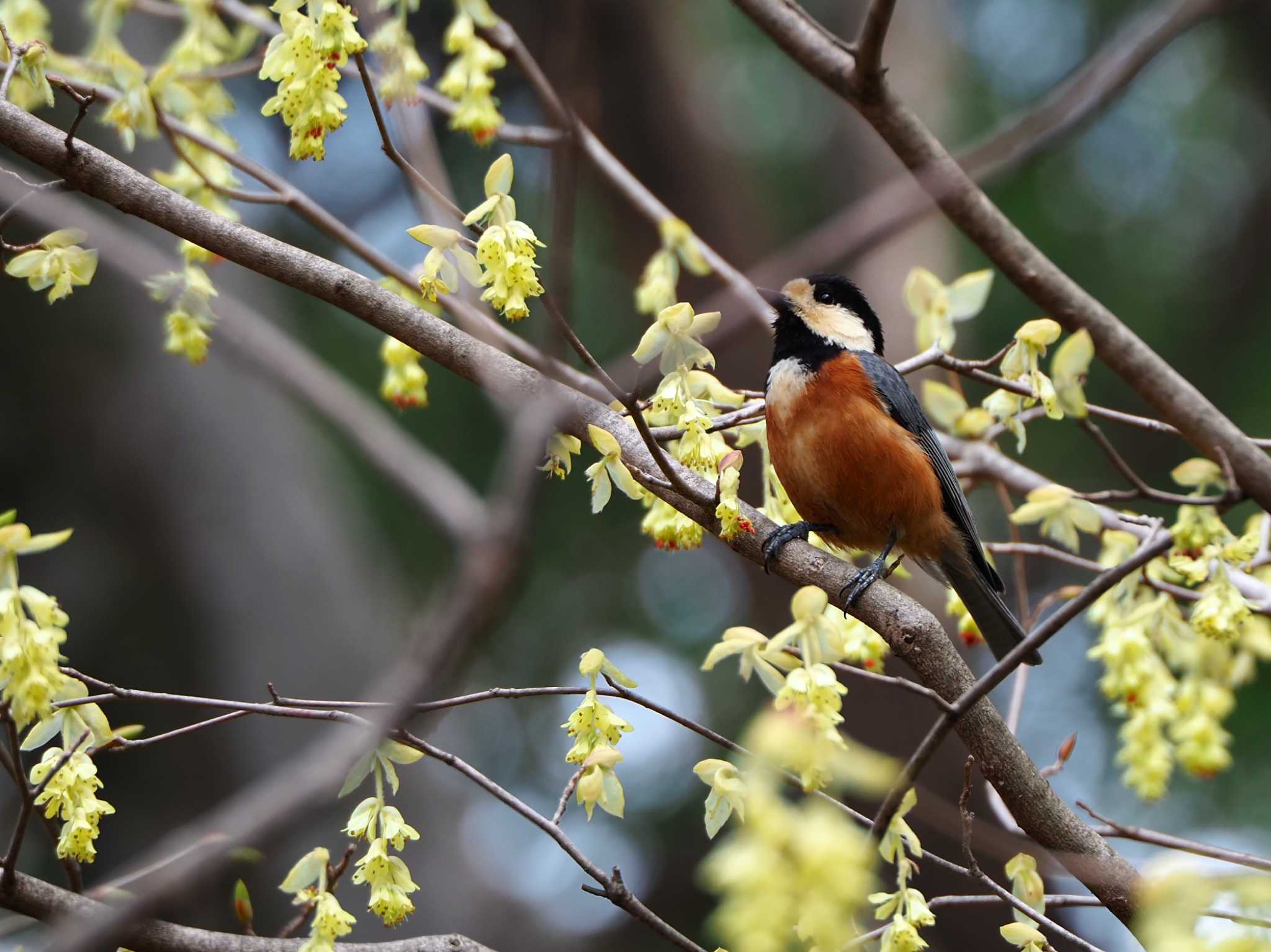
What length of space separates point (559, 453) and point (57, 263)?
1.04 metres

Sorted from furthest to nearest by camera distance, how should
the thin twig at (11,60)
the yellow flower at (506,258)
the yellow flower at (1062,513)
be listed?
the yellow flower at (1062,513), the thin twig at (11,60), the yellow flower at (506,258)

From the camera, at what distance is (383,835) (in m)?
2.05

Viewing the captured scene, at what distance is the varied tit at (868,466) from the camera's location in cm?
326

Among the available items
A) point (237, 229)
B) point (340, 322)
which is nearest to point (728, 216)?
point (340, 322)

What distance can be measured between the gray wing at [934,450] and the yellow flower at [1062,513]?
0.69m

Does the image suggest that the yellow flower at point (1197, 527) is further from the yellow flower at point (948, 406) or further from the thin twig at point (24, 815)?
the thin twig at point (24, 815)

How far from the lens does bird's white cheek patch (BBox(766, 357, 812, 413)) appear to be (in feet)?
10.9

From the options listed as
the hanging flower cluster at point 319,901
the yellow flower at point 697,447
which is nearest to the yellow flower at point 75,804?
the hanging flower cluster at point 319,901

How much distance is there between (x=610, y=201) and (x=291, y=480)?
2.27 meters

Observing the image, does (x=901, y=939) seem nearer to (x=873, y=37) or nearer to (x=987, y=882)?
(x=987, y=882)

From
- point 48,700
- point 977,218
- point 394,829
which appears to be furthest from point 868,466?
point 48,700

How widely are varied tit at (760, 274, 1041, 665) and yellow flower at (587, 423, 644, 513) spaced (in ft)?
3.17

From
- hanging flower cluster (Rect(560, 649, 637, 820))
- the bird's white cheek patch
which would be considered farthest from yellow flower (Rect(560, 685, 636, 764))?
the bird's white cheek patch

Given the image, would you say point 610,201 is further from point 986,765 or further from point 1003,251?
point 986,765
